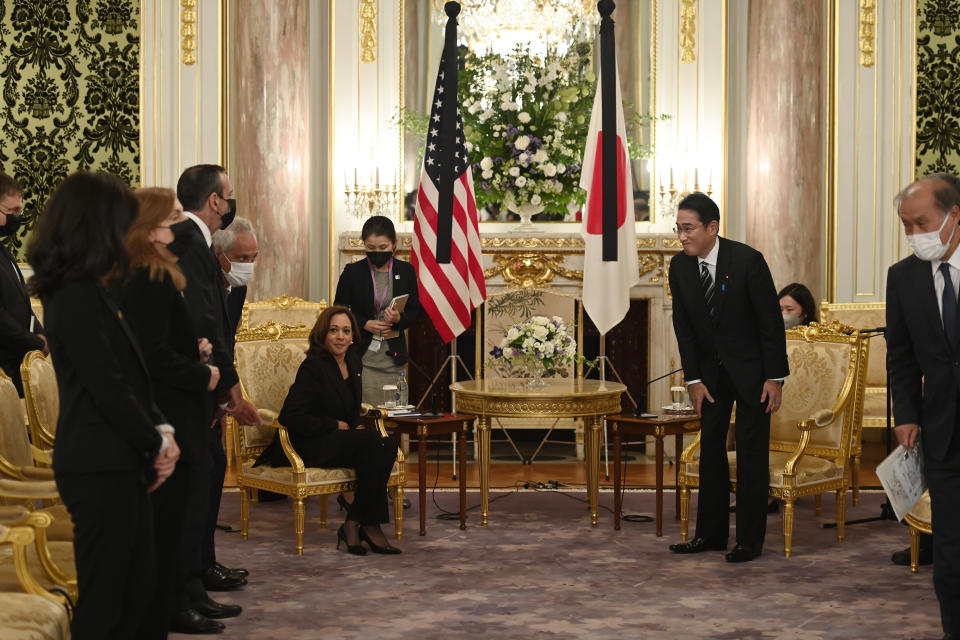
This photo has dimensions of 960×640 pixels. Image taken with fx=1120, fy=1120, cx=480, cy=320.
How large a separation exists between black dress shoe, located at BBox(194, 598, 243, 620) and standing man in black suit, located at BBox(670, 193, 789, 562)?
232cm

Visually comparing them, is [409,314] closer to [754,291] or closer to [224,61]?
[754,291]

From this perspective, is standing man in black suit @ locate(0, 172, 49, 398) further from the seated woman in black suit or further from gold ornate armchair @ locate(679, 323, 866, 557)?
gold ornate armchair @ locate(679, 323, 866, 557)

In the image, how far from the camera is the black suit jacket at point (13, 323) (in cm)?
553

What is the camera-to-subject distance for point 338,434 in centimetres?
576

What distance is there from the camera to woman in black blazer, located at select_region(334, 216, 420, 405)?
22.5 ft

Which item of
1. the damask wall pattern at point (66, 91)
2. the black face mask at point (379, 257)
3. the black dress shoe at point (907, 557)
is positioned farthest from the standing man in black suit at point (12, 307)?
the black dress shoe at point (907, 557)

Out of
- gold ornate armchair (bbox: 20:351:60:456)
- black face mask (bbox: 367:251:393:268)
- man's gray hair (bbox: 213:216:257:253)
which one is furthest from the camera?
black face mask (bbox: 367:251:393:268)

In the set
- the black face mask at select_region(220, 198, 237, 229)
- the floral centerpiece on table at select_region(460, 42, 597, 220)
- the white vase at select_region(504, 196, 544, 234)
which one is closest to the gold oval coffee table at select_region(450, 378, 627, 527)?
the black face mask at select_region(220, 198, 237, 229)

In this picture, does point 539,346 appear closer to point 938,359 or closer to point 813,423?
point 813,423

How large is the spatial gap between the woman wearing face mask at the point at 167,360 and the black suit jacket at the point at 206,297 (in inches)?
8.8

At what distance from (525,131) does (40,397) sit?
15.7ft

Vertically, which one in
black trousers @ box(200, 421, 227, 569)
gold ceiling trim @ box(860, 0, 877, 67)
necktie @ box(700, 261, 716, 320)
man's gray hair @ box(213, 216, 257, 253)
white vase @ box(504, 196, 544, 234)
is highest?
gold ceiling trim @ box(860, 0, 877, 67)

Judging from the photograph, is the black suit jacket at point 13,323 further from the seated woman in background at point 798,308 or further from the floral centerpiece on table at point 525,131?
the seated woman in background at point 798,308

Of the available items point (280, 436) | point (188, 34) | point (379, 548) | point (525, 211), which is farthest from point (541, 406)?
point (188, 34)
